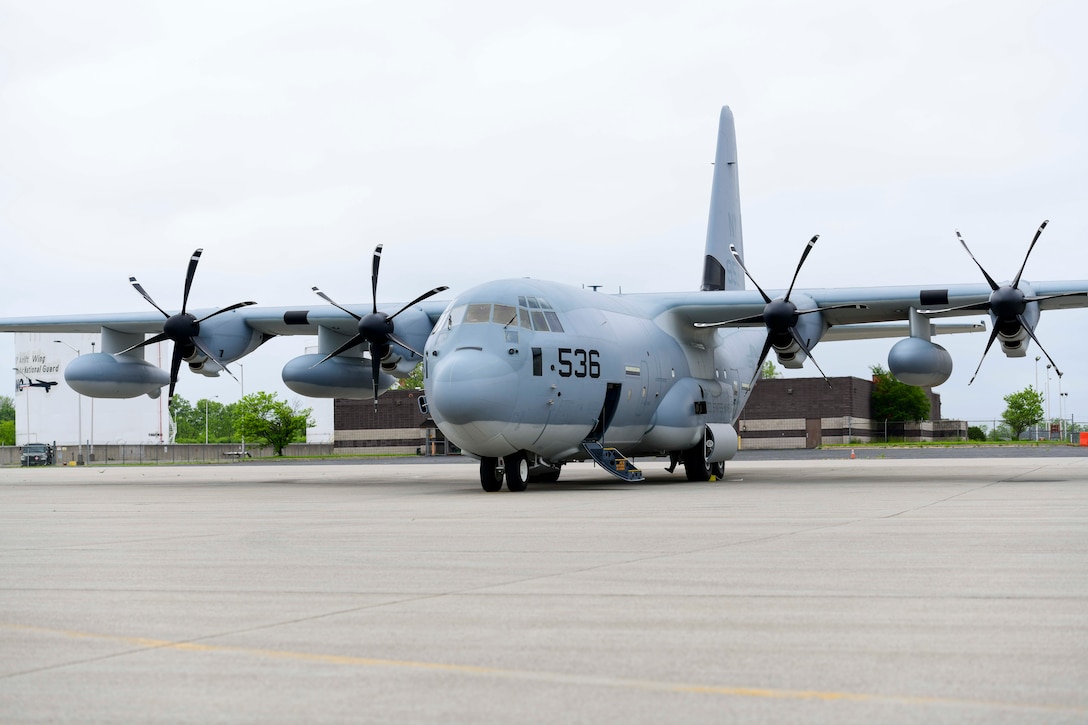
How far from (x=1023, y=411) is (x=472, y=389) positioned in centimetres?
12019

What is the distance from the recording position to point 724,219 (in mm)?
36000

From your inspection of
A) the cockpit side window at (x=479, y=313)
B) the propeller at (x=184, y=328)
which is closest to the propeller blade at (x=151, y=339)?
the propeller at (x=184, y=328)

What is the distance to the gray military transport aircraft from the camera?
23.5m

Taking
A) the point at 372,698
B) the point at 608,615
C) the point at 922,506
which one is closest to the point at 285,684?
the point at 372,698

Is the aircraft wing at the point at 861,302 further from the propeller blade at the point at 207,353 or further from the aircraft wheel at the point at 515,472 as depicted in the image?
the propeller blade at the point at 207,353

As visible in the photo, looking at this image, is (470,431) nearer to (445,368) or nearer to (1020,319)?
(445,368)

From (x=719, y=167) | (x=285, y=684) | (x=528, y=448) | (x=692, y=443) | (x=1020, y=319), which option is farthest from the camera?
(x=719, y=167)

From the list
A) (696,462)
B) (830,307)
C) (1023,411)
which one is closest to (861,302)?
(830,307)

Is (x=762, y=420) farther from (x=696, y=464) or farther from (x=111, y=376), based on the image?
(x=111, y=376)

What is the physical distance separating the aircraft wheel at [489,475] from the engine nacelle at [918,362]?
9912 mm

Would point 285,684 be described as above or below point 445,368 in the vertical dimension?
below

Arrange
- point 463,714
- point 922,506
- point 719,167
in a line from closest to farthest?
point 463,714
point 922,506
point 719,167

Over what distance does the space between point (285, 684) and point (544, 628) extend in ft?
6.02

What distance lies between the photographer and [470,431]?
2275 centimetres
